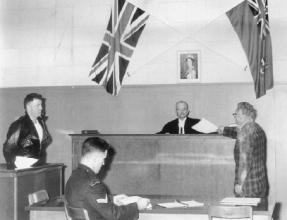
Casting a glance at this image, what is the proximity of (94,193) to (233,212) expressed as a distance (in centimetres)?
106

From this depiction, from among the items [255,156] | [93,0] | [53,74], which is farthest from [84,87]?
[255,156]

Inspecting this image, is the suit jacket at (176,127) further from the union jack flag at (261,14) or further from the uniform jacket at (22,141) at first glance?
the uniform jacket at (22,141)

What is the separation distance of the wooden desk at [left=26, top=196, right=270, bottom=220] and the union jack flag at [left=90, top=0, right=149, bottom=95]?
496cm

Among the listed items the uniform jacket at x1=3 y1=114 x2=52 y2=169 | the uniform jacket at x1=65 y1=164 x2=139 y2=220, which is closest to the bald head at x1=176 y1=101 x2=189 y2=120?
the uniform jacket at x1=3 y1=114 x2=52 y2=169

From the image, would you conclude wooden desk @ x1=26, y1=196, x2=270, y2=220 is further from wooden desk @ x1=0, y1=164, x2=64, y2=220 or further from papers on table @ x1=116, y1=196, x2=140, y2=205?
wooden desk @ x1=0, y1=164, x2=64, y2=220

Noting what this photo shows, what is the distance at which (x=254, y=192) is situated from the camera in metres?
5.05

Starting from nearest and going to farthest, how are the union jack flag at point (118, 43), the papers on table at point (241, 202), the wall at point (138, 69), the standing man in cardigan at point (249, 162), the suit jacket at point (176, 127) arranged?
the papers on table at point (241, 202) < the standing man in cardigan at point (249, 162) < the suit jacket at point (176, 127) < the wall at point (138, 69) < the union jack flag at point (118, 43)

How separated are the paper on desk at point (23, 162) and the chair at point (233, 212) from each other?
7.68ft

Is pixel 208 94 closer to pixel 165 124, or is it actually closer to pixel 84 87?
pixel 165 124

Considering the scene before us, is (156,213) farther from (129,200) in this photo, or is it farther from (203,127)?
(203,127)

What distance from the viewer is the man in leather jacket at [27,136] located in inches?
215

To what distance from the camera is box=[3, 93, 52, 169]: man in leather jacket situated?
5.46 meters

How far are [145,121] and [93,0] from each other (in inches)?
104

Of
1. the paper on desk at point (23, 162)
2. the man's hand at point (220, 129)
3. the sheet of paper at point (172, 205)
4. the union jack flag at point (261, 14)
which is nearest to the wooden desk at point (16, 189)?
the paper on desk at point (23, 162)
